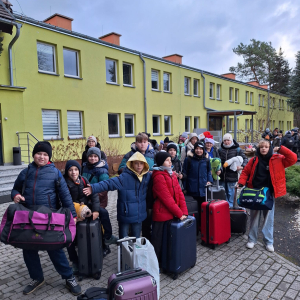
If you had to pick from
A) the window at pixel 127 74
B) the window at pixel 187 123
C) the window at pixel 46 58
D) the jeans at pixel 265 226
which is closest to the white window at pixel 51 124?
the window at pixel 46 58

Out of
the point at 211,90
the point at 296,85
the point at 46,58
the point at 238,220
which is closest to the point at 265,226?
the point at 238,220

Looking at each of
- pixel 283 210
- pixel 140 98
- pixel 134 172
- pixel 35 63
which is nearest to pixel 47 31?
pixel 35 63

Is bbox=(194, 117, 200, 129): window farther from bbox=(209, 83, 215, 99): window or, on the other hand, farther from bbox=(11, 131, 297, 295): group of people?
bbox=(11, 131, 297, 295): group of people

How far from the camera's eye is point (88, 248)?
11.1ft

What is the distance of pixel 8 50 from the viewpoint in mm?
10305

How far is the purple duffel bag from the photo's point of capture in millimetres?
2699

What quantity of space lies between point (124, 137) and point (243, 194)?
12.0 m

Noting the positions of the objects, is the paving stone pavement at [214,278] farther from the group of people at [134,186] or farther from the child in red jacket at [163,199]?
the child in red jacket at [163,199]

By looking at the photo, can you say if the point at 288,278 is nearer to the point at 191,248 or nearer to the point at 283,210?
the point at 191,248

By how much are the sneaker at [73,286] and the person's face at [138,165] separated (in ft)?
5.18

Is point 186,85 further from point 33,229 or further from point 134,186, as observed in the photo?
point 33,229

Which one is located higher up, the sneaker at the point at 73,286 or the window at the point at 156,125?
the window at the point at 156,125

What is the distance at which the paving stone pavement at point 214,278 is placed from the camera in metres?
3.12

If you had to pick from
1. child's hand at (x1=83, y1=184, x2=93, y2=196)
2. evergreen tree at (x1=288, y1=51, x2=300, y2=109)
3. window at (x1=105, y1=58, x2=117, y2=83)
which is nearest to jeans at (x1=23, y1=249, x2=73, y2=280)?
child's hand at (x1=83, y1=184, x2=93, y2=196)
